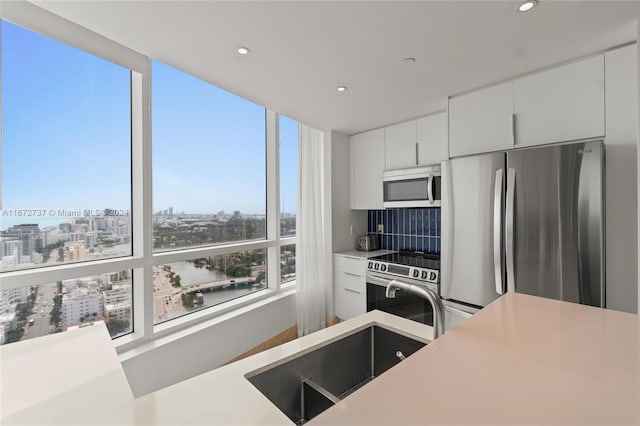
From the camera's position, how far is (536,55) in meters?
1.71

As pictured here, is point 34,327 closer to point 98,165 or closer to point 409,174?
point 98,165

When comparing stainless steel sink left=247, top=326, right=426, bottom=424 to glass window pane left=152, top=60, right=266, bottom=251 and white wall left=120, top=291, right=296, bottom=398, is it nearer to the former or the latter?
white wall left=120, top=291, right=296, bottom=398

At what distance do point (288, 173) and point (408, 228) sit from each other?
154cm

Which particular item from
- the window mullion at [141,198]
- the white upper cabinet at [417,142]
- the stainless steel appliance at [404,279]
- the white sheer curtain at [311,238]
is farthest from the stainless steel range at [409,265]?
the window mullion at [141,198]

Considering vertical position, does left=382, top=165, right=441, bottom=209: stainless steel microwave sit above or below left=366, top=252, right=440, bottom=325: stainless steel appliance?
above

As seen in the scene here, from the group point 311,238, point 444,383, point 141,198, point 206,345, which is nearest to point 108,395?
point 444,383

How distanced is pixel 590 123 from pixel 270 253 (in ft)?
9.41

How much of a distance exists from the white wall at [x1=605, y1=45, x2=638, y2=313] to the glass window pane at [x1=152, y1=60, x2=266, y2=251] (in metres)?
2.78

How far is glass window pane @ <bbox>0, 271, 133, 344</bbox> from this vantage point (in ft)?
5.32

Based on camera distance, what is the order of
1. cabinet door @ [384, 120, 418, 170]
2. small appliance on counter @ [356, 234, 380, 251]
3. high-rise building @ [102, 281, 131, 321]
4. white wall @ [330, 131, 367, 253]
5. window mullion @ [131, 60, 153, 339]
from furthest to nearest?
small appliance on counter @ [356, 234, 380, 251], white wall @ [330, 131, 367, 253], cabinet door @ [384, 120, 418, 170], window mullion @ [131, 60, 153, 339], high-rise building @ [102, 281, 131, 321]

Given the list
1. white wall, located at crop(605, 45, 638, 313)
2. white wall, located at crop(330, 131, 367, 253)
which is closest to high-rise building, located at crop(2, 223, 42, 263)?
white wall, located at crop(330, 131, 367, 253)

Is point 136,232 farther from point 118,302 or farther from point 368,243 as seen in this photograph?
point 368,243

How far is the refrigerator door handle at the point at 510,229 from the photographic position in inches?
72.1

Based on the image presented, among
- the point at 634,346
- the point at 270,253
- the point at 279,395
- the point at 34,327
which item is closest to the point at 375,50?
the point at 634,346
